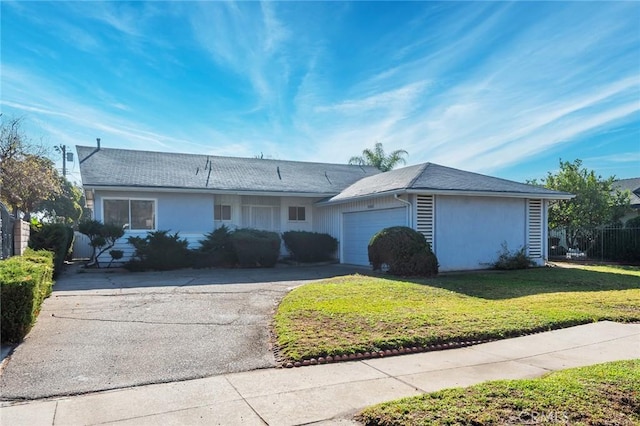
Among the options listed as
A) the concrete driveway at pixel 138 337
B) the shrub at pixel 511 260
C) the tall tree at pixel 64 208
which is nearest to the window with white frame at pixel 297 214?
the shrub at pixel 511 260

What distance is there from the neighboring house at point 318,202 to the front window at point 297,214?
5 cm

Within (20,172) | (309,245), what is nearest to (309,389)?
(309,245)

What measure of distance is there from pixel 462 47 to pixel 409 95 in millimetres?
2906

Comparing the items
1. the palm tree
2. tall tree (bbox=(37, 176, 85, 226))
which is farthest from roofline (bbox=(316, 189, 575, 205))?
tall tree (bbox=(37, 176, 85, 226))

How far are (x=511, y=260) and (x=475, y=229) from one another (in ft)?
5.97

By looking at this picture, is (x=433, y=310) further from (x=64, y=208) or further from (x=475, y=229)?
(x=64, y=208)

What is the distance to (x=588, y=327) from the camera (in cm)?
739

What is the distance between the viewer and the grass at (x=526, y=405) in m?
3.69

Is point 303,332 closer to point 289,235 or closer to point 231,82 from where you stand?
point 231,82

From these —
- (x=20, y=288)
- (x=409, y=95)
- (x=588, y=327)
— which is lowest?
(x=588, y=327)

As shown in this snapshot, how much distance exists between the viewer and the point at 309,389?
456cm

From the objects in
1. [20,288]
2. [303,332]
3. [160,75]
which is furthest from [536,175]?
[20,288]

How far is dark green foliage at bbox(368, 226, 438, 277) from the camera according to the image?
13.3 meters

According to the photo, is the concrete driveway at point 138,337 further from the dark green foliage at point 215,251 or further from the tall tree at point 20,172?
the tall tree at point 20,172
